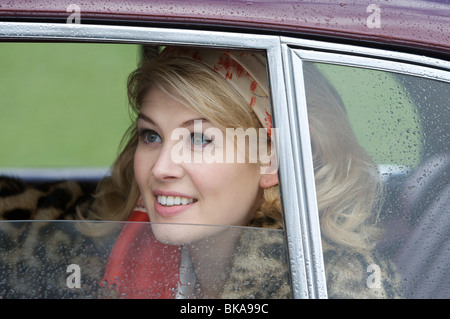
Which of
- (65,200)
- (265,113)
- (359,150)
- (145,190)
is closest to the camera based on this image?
(359,150)

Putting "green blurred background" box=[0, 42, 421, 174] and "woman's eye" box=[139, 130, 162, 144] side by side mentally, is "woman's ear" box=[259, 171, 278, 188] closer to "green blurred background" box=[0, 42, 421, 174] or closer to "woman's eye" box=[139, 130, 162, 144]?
"woman's eye" box=[139, 130, 162, 144]

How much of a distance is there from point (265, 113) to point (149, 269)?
54 cm

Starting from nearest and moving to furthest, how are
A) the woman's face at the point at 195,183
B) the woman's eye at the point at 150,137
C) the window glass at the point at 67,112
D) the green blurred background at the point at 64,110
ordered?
the woman's face at the point at 195,183 < the woman's eye at the point at 150,137 < the green blurred background at the point at 64,110 < the window glass at the point at 67,112

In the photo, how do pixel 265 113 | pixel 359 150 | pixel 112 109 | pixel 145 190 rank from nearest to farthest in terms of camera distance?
pixel 359 150 < pixel 265 113 < pixel 145 190 < pixel 112 109

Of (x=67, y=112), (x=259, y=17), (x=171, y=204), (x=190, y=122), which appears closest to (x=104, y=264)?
(x=171, y=204)

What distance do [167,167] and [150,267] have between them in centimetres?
40

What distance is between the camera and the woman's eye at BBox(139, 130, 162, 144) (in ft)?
5.54

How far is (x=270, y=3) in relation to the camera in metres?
1.25

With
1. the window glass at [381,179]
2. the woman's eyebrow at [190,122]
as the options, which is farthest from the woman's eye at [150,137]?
the window glass at [381,179]

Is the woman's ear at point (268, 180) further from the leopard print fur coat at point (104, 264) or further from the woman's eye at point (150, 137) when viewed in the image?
the woman's eye at point (150, 137)

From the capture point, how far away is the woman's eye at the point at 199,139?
156cm

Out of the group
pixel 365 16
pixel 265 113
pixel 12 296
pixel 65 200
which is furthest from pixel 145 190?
pixel 65 200

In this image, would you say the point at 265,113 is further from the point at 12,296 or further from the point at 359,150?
the point at 12,296

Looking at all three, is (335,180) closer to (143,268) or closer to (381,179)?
(381,179)
